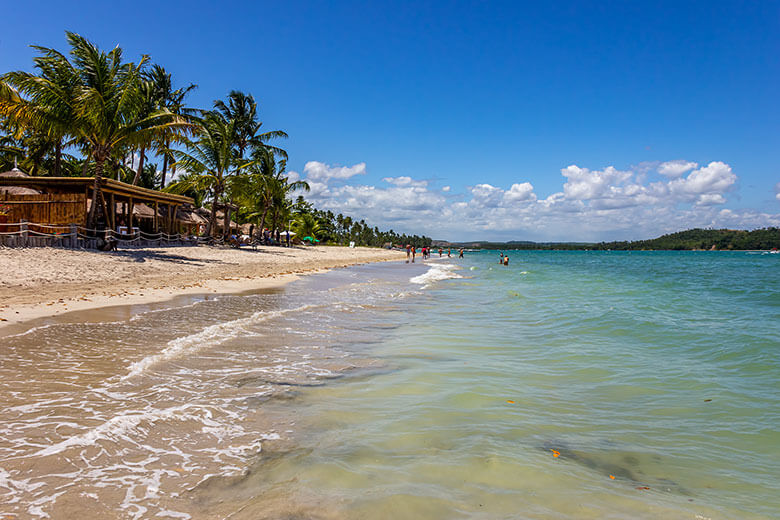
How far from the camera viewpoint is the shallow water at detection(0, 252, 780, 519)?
2676mm

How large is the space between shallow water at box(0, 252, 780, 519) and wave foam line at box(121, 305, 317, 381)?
0.05 metres

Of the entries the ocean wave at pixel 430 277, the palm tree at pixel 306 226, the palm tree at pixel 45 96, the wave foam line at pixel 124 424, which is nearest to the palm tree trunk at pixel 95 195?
the palm tree at pixel 45 96

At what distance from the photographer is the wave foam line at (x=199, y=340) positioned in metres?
5.27

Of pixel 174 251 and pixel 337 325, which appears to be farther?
pixel 174 251

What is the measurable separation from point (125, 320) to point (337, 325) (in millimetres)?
4025

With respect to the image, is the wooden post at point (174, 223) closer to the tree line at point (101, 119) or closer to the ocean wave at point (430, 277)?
the tree line at point (101, 119)

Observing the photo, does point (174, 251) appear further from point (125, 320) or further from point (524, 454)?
point (524, 454)

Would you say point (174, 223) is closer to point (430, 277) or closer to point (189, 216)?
point (189, 216)

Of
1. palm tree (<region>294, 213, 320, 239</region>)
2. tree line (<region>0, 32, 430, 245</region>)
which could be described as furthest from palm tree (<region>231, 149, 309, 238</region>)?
palm tree (<region>294, 213, 320, 239</region>)

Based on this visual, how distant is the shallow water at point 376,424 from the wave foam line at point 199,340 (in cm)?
5

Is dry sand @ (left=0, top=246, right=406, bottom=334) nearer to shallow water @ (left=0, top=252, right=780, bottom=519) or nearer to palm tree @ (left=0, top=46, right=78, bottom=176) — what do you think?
shallow water @ (left=0, top=252, right=780, bottom=519)

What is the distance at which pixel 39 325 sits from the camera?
713 centimetres

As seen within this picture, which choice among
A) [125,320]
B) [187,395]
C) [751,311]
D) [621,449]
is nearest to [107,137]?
[125,320]

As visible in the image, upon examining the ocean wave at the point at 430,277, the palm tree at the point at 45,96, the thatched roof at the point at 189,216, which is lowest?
the ocean wave at the point at 430,277
